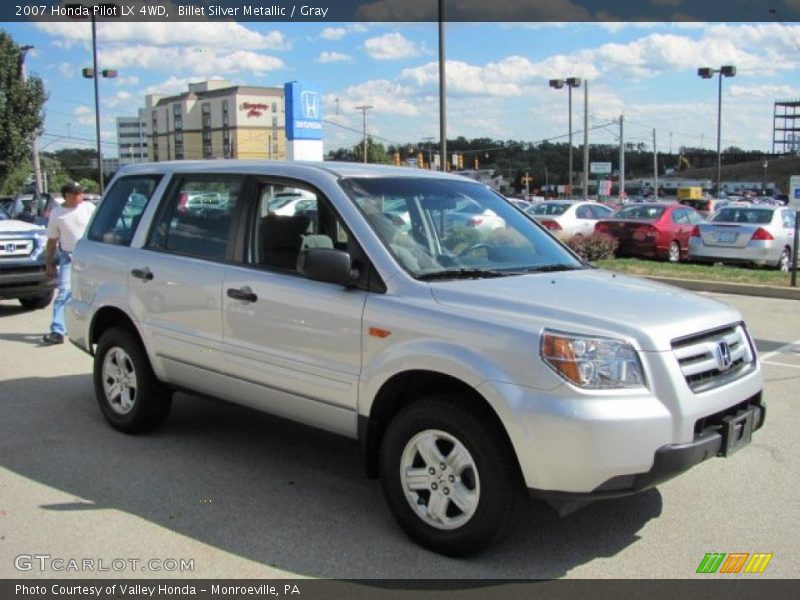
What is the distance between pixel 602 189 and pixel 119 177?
260 ft

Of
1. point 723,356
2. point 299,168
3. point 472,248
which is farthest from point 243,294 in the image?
point 723,356

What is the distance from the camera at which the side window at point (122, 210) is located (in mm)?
5734

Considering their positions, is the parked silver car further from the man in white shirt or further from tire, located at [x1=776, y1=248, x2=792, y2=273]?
the man in white shirt

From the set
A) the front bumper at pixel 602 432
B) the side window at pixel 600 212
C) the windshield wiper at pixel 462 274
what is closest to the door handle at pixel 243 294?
the windshield wiper at pixel 462 274

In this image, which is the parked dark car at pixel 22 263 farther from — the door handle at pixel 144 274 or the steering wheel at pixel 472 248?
the steering wheel at pixel 472 248

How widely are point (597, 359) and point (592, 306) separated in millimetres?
373

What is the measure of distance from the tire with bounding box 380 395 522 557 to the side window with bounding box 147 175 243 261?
1822mm

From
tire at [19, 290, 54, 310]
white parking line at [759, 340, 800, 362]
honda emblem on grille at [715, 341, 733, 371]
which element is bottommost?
white parking line at [759, 340, 800, 362]

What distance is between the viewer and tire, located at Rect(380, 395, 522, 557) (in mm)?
3578

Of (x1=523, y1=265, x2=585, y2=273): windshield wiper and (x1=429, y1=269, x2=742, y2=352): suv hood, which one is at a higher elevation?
(x1=523, y1=265, x2=585, y2=273): windshield wiper

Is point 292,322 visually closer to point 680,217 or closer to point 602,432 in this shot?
point 602,432

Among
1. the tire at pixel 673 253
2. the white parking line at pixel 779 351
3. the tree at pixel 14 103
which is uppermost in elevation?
the tree at pixel 14 103

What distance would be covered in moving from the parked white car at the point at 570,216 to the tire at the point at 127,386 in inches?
616

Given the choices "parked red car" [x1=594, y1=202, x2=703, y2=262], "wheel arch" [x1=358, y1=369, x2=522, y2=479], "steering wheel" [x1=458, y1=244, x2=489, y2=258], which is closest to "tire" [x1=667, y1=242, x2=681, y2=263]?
"parked red car" [x1=594, y1=202, x2=703, y2=262]
